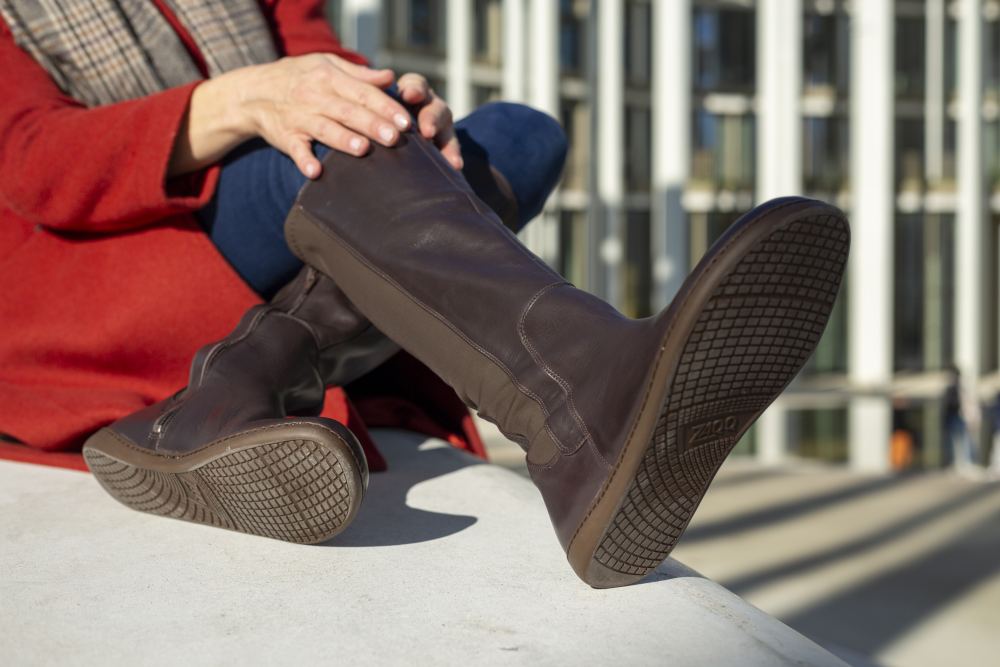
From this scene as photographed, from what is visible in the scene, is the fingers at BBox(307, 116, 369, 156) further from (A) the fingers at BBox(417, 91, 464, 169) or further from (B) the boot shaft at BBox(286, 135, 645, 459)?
(A) the fingers at BBox(417, 91, 464, 169)

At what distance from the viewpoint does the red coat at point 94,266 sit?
1.44 meters

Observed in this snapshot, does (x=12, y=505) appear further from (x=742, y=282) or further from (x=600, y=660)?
(x=742, y=282)

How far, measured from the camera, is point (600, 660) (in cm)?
93

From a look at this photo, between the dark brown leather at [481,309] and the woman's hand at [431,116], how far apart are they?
12 centimetres

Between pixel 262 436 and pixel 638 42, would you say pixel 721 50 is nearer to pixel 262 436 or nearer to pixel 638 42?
pixel 638 42

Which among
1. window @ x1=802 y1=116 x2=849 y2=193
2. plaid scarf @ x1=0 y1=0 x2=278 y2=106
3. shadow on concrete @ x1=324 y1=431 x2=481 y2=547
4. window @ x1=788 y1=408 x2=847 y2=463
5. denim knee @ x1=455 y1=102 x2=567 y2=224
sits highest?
plaid scarf @ x1=0 y1=0 x2=278 y2=106

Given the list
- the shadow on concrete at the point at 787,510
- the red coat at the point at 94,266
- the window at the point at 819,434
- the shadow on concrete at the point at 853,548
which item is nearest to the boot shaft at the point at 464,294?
the red coat at the point at 94,266

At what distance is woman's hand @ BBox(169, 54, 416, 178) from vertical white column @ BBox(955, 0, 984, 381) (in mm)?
19995

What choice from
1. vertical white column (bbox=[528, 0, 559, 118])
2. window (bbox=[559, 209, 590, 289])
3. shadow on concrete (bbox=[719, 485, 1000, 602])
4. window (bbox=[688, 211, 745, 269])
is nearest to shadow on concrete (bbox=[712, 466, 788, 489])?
shadow on concrete (bbox=[719, 485, 1000, 602])

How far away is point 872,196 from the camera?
740 inches

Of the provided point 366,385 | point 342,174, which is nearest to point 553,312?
point 342,174

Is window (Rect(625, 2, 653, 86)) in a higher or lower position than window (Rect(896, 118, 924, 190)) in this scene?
higher

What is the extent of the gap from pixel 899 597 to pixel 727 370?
5.17 metres

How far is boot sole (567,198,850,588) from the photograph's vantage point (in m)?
0.97
